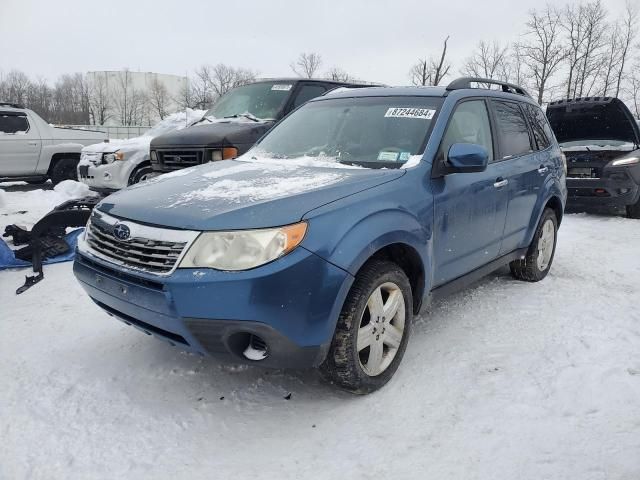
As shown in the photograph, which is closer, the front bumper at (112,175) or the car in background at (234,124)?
the car in background at (234,124)

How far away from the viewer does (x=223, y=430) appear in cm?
248

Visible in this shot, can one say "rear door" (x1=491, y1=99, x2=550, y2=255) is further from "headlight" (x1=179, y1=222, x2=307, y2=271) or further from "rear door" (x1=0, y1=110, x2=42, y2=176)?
"rear door" (x1=0, y1=110, x2=42, y2=176)

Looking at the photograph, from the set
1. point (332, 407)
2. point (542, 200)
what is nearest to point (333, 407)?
point (332, 407)

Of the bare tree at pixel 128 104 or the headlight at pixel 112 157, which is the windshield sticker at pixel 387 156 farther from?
the bare tree at pixel 128 104

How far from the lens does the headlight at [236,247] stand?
7.38 ft

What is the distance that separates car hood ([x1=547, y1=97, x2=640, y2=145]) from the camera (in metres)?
8.24

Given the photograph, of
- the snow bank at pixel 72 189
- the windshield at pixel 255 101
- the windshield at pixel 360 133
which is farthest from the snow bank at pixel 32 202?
the windshield at pixel 360 133

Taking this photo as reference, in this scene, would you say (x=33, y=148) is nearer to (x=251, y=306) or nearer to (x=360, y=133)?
(x=360, y=133)

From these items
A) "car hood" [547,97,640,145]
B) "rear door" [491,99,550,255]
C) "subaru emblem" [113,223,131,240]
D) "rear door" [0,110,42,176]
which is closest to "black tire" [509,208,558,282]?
"rear door" [491,99,550,255]

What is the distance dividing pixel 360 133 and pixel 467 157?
2.60 ft

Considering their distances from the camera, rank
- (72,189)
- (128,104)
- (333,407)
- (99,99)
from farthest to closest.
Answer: (128,104), (99,99), (72,189), (333,407)

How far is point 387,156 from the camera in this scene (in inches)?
126

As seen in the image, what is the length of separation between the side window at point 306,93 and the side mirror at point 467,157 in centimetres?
411

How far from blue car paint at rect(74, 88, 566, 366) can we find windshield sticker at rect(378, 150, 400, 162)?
0.18 meters
